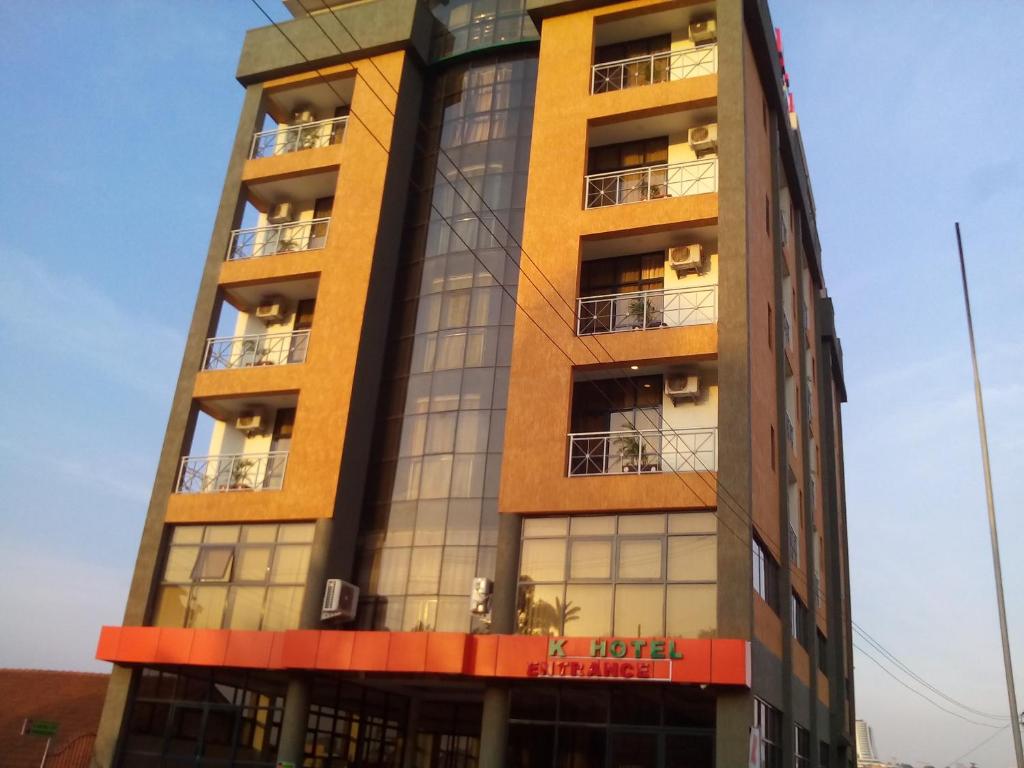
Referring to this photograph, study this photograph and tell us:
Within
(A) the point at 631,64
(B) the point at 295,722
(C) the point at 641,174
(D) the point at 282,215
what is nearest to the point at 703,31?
(A) the point at 631,64

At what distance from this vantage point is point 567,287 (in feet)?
81.2

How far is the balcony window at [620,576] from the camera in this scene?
822 inches

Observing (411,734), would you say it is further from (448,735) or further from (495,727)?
(495,727)

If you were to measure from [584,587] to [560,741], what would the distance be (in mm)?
3371

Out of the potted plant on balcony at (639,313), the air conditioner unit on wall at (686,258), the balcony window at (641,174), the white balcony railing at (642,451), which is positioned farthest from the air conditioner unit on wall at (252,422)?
the air conditioner unit on wall at (686,258)

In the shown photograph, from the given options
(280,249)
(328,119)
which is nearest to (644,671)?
(280,249)

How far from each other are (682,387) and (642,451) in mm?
1950

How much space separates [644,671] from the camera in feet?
64.8

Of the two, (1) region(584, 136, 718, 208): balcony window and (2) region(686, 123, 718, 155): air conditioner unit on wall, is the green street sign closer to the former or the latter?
(1) region(584, 136, 718, 208): balcony window

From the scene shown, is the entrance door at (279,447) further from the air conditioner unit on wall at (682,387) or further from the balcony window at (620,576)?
the air conditioner unit on wall at (682,387)

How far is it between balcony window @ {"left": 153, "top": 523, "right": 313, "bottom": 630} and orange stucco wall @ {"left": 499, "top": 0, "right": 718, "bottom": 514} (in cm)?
610

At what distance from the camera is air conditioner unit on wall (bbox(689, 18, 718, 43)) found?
2752cm

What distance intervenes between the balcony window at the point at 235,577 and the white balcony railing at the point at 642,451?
7.46 meters

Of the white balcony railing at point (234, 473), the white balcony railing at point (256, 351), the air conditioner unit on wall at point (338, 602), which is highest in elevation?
the white balcony railing at point (256, 351)
